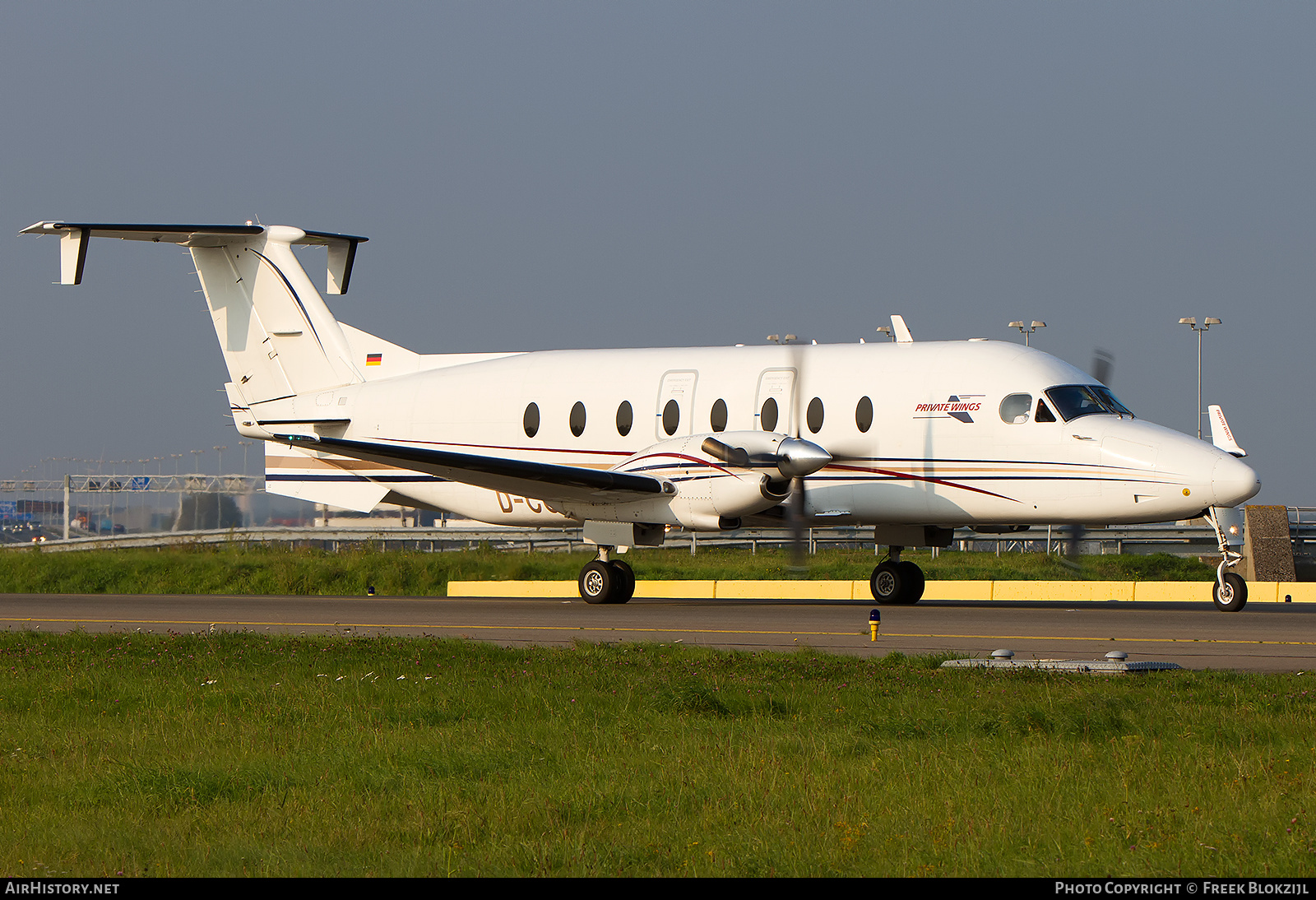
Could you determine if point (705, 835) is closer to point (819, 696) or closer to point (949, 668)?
point (819, 696)

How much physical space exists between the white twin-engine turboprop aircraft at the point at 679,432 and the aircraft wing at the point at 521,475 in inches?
2.0

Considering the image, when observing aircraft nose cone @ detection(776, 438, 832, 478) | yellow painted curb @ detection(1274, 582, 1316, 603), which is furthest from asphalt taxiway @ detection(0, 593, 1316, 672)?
yellow painted curb @ detection(1274, 582, 1316, 603)

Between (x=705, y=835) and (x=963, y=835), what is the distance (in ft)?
4.36

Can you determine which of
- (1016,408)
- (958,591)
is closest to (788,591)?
(958,591)

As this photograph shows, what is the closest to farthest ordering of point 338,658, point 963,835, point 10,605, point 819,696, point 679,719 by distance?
1. point 963,835
2. point 679,719
3. point 819,696
4. point 338,658
5. point 10,605

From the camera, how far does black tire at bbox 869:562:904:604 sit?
2372 cm

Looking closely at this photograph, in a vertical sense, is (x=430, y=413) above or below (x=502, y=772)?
above

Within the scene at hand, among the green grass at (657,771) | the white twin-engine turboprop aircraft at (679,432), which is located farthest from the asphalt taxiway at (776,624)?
the green grass at (657,771)

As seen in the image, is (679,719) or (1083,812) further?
(679,719)

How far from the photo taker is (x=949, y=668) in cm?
1304

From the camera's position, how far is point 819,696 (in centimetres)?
1157
